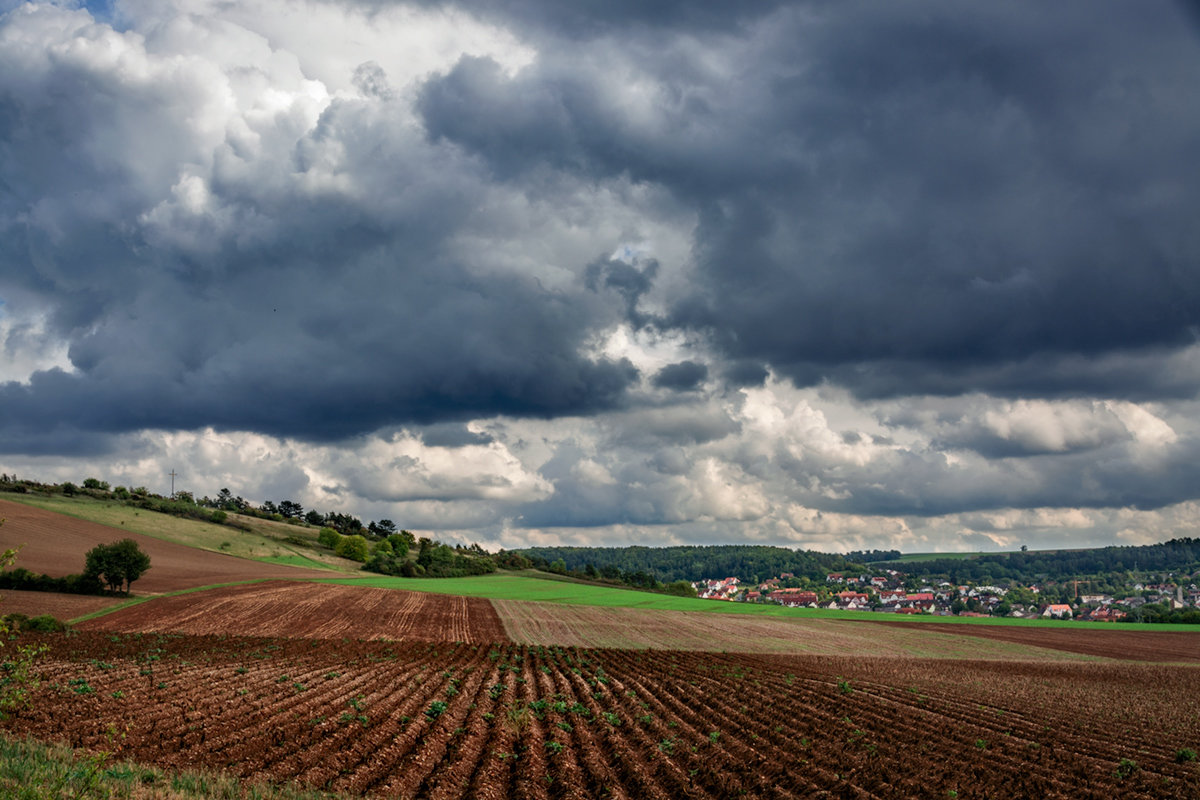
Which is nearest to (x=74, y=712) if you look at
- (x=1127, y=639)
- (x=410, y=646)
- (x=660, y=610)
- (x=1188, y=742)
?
(x=410, y=646)

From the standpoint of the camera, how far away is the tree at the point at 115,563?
72375 millimetres

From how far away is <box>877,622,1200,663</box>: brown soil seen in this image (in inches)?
2721

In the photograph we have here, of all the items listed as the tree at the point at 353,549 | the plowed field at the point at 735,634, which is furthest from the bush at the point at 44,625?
the tree at the point at 353,549

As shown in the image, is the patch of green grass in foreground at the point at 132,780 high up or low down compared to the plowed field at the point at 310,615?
up

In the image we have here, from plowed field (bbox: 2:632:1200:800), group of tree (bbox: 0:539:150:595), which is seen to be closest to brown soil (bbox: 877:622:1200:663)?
plowed field (bbox: 2:632:1200:800)

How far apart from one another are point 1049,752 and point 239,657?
3681cm

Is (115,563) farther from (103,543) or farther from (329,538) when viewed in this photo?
(329,538)

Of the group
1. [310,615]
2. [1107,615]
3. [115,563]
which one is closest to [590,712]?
[310,615]

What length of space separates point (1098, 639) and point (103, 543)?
123 meters

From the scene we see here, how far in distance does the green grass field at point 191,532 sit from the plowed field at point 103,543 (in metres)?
5.44

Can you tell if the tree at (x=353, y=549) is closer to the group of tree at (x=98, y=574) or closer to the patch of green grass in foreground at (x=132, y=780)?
the group of tree at (x=98, y=574)

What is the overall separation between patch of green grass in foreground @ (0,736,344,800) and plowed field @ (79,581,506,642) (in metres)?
38.7

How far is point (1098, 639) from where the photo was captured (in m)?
82.3

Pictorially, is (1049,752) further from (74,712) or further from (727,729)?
(74,712)
